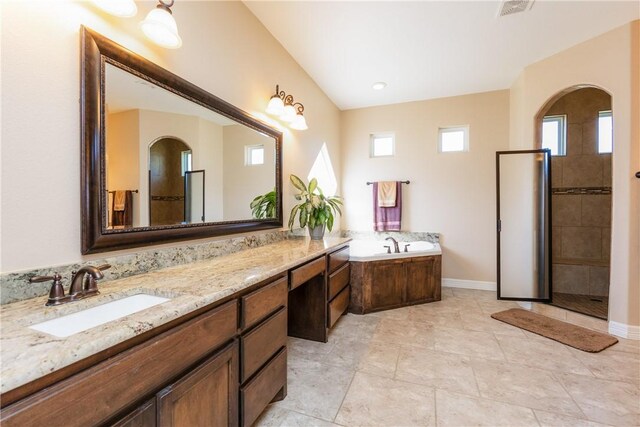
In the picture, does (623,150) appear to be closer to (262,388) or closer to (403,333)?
(403,333)

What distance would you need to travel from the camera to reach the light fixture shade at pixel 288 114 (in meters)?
2.61

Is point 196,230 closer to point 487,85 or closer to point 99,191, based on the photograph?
point 99,191

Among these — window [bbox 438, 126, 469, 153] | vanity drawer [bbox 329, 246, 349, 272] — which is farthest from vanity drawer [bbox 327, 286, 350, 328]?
window [bbox 438, 126, 469, 153]

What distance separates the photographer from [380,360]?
2.17 metres

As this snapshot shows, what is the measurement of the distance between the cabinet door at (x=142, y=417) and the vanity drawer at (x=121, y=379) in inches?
1.3

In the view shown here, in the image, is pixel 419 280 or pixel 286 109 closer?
pixel 286 109

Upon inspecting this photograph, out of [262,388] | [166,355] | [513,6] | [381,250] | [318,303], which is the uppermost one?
[513,6]

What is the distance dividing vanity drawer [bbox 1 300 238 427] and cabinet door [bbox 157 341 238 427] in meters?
0.05

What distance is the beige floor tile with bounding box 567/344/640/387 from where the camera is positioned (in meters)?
1.93

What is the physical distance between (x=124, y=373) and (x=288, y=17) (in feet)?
8.63

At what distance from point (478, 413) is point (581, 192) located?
12.2ft

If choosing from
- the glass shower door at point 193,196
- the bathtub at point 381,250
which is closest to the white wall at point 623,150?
the bathtub at point 381,250

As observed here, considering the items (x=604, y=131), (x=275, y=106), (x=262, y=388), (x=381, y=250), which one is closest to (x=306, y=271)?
(x=262, y=388)

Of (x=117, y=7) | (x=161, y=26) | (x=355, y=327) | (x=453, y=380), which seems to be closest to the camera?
(x=117, y=7)
